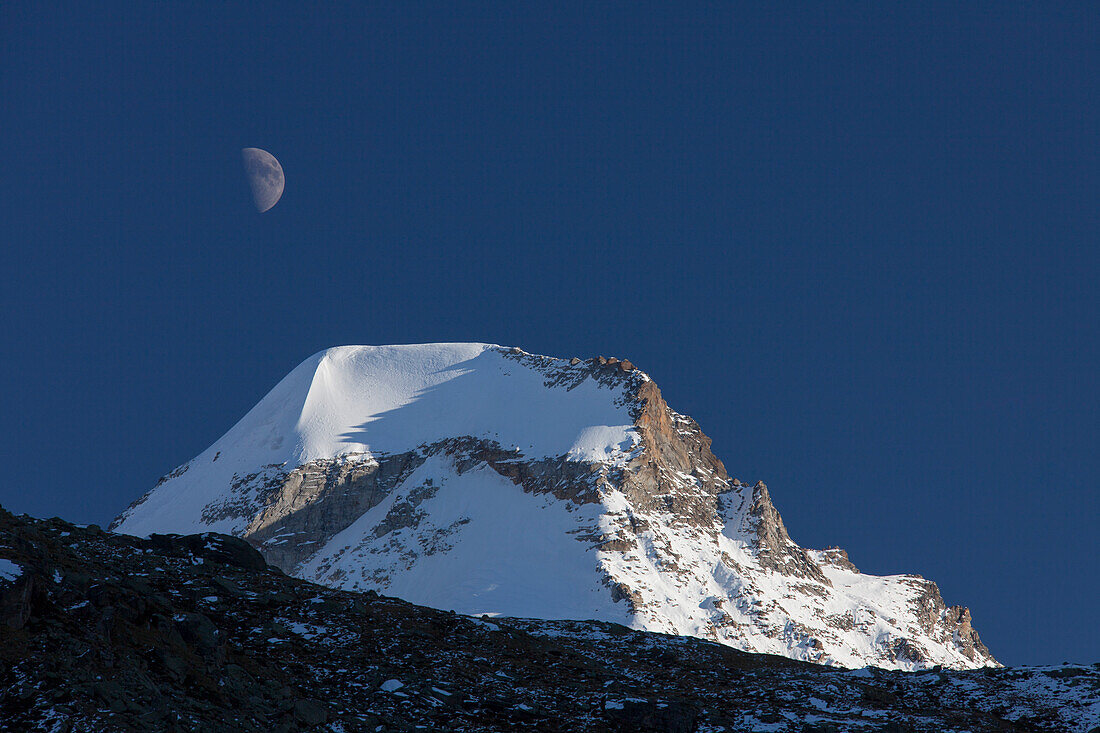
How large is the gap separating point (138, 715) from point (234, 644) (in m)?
6.36

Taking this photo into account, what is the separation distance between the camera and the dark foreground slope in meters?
22.1

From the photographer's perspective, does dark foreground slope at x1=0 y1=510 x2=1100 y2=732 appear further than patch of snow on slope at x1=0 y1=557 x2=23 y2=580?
No

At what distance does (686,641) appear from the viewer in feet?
131

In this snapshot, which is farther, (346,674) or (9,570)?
(346,674)

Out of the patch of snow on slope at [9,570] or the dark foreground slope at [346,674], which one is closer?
the dark foreground slope at [346,674]

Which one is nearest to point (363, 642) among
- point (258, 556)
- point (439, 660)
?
point (439, 660)

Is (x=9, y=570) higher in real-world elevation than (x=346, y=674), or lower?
higher

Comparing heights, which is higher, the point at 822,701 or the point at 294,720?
the point at 822,701

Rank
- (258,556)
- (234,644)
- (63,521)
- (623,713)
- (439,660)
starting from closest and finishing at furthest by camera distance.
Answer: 1. (623,713)
2. (234,644)
3. (439,660)
4. (63,521)
5. (258,556)

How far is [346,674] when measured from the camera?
26.4 meters

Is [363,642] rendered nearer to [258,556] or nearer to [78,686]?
[78,686]

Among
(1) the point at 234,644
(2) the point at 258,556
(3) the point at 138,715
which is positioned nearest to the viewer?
(3) the point at 138,715

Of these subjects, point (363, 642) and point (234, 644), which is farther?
point (363, 642)

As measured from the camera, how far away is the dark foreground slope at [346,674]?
22.1m
